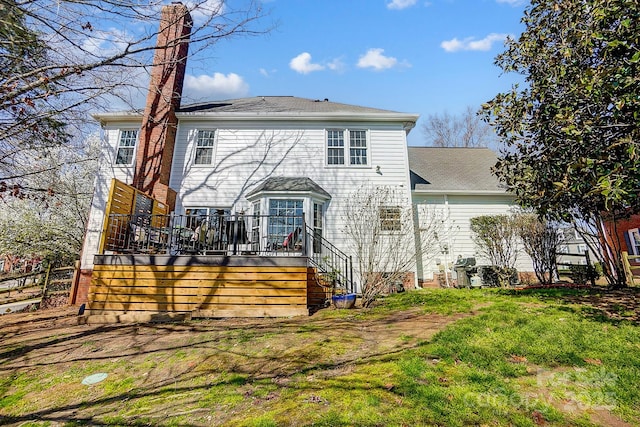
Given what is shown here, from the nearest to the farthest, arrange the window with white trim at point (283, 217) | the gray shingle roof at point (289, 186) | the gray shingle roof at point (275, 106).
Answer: the window with white trim at point (283, 217), the gray shingle roof at point (289, 186), the gray shingle roof at point (275, 106)

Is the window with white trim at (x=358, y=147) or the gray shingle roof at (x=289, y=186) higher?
the window with white trim at (x=358, y=147)

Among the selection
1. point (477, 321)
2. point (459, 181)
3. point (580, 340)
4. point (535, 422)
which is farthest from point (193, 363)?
point (459, 181)

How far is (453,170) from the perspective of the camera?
13.8 meters

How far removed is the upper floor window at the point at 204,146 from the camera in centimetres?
1148

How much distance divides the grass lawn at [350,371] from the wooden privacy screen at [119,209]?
2222 millimetres

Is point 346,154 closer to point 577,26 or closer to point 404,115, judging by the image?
point 404,115

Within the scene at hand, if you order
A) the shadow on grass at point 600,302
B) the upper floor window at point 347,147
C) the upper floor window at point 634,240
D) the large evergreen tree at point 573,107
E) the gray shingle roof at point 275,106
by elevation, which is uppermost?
the gray shingle roof at point 275,106

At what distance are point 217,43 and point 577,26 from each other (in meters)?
6.77

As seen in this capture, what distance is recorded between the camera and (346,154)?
11.4 m

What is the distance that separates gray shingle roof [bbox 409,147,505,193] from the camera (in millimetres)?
12148

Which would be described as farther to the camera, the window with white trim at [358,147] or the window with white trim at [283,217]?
the window with white trim at [358,147]

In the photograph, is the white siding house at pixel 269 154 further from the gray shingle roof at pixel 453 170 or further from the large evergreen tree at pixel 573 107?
the large evergreen tree at pixel 573 107

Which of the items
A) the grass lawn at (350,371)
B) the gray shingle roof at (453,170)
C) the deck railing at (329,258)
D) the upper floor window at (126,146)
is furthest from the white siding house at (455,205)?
the upper floor window at (126,146)

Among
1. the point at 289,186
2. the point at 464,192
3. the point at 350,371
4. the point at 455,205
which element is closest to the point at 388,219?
the point at 289,186
